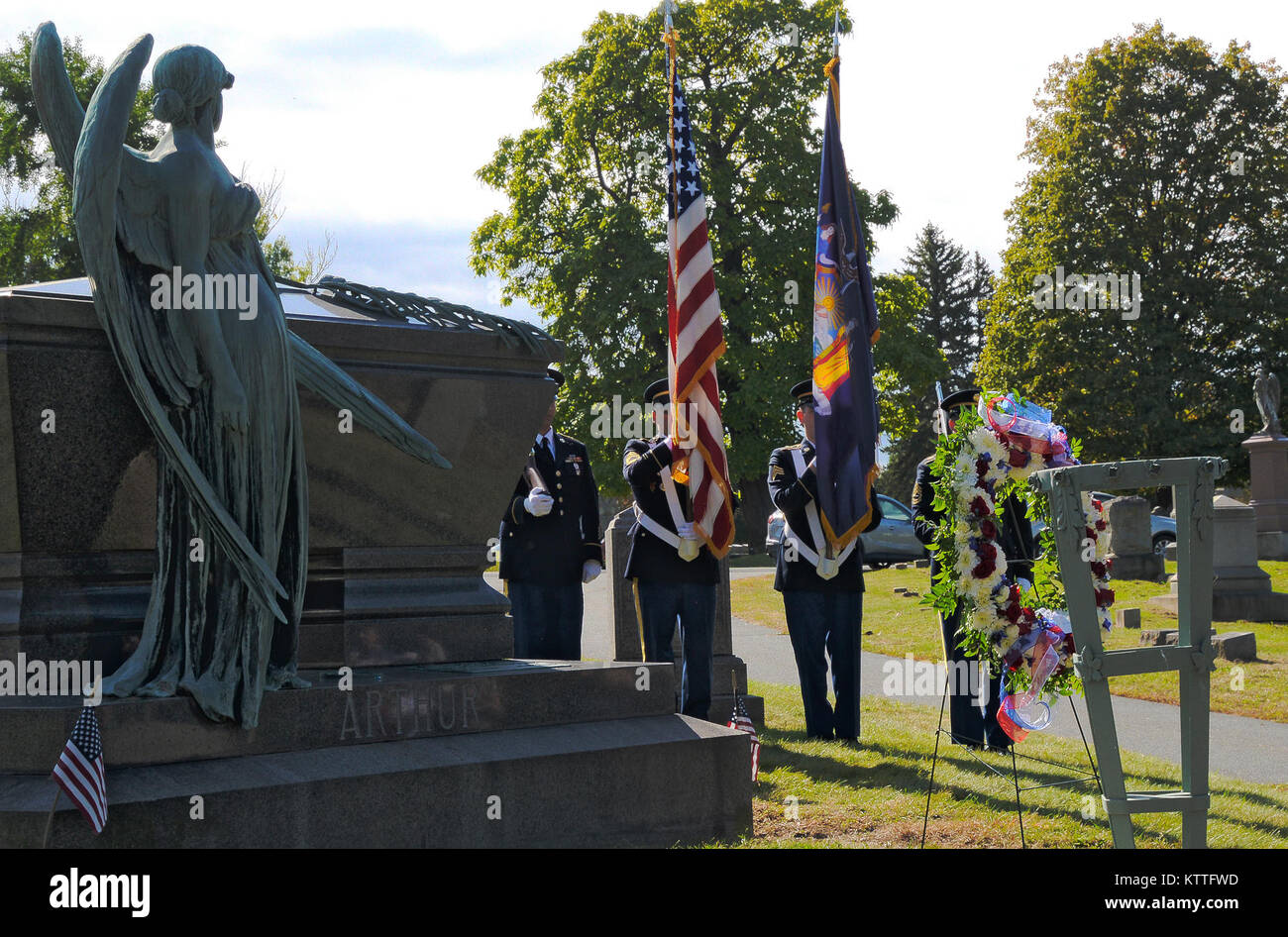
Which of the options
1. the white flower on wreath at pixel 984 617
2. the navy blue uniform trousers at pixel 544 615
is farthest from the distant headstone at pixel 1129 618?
the white flower on wreath at pixel 984 617

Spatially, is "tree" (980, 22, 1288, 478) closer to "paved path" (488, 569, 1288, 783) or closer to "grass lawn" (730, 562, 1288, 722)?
"grass lawn" (730, 562, 1288, 722)

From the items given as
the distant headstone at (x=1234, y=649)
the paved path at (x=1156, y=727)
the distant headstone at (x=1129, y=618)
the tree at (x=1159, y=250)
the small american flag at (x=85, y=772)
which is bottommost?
the paved path at (x=1156, y=727)

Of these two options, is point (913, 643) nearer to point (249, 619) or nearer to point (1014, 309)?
point (249, 619)

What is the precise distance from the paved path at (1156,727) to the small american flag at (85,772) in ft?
17.7

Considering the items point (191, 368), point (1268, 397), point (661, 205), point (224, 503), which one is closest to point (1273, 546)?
point (1268, 397)

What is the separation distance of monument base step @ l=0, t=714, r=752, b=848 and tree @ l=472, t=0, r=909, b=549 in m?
21.5

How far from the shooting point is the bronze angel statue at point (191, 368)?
13.7 ft

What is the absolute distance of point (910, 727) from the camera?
27.5ft

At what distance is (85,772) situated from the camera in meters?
3.67

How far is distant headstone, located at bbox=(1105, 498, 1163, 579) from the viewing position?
18188 mm

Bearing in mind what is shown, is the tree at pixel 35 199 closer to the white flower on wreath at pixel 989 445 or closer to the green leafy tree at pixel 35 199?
the green leafy tree at pixel 35 199

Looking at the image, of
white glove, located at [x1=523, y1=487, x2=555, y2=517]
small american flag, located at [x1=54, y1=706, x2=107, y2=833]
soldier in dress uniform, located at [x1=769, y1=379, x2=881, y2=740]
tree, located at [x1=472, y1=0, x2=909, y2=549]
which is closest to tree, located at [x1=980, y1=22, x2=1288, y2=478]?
tree, located at [x1=472, y1=0, x2=909, y2=549]

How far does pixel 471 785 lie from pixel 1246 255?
1178 inches

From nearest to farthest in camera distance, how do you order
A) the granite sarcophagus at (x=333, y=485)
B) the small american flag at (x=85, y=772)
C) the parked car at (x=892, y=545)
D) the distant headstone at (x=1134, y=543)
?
1. the small american flag at (x=85, y=772)
2. the granite sarcophagus at (x=333, y=485)
3. the distant headstone at (x=1134, y=543)
4. the parked car at (x=892, y=545)
